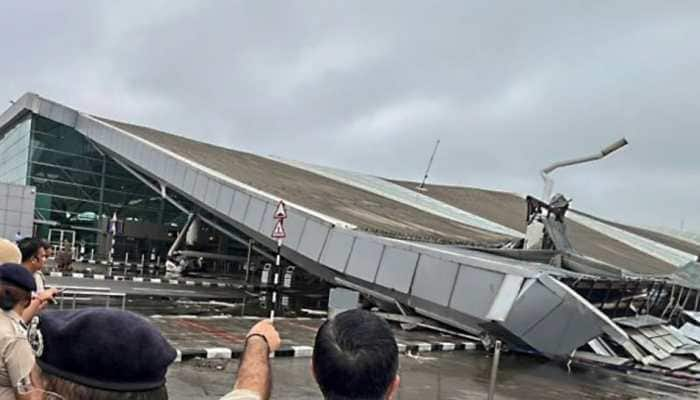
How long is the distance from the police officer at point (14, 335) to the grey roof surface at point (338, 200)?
13844 mm

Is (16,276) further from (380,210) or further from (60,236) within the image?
(60,236)

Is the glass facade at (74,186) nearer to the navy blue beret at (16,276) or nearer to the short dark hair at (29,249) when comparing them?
the short dark hair at (29,249)

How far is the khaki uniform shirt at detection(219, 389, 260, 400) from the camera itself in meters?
1.81

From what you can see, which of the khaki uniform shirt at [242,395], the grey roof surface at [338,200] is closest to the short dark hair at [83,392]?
the khaki uniform shirt at [242,395]

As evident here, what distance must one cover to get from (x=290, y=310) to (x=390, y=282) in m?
4.49

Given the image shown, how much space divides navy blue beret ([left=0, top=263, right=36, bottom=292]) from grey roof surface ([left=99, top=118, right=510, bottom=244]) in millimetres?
13815

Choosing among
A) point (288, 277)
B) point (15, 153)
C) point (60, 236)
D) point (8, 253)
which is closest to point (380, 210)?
point (288, 277)

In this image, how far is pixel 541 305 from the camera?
12.7 meters

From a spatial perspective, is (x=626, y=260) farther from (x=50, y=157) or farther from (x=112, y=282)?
(x=50, y=157)

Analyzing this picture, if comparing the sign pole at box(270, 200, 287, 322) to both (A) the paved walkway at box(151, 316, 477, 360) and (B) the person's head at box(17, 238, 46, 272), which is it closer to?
(A) the paved walkway at box(151, 316, 477, 360)

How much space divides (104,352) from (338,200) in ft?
69.7

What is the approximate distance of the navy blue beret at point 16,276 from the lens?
307 cm

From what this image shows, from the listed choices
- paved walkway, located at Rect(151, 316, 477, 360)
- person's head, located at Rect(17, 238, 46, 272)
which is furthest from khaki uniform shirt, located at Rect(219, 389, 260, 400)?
paved walkway, located at Rect(151, 316, 477, 360)

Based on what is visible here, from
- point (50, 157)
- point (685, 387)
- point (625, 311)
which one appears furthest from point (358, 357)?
point (50, 157)
